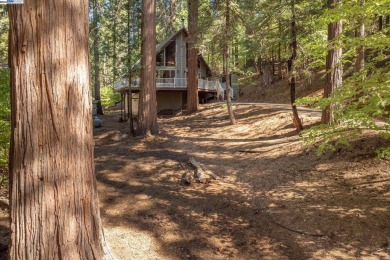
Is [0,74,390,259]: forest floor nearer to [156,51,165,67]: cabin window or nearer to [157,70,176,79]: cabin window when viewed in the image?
[157,70,176,79]: cabin window

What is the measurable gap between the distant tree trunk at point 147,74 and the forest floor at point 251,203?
8.86 feet

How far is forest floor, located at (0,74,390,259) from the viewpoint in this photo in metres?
4.66

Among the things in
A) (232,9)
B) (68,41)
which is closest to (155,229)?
(68,41)

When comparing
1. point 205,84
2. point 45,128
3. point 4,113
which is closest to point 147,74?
point 4,113

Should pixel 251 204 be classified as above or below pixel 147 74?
below

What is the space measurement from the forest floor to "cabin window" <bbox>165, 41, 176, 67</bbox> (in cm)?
1808

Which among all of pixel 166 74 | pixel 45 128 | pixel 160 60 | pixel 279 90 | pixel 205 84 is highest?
pixel 160 60

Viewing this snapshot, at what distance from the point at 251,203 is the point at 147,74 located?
9046 millimetres

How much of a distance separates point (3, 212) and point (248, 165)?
6.55 meters

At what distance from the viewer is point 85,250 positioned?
2715 millimetres

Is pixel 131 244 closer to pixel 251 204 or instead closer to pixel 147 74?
pixel 251 204

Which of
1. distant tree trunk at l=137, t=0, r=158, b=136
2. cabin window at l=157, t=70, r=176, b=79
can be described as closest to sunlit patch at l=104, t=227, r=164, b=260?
distant tree trunk at l=137, t=0, r=158, b=136

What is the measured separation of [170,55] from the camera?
27.8 metres

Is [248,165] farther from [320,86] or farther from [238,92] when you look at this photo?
[238,92]
